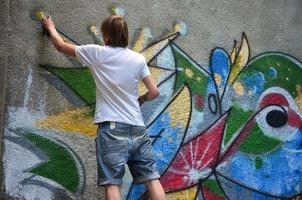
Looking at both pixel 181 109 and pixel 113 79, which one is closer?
pixel 113 79

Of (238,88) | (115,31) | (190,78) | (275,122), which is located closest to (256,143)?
(275,122)

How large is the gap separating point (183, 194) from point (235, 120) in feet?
2.77

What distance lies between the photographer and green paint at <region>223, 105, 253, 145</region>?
517 cm

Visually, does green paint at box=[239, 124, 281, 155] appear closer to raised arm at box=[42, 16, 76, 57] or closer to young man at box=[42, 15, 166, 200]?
young man at box=[42, 15, 166, 200]

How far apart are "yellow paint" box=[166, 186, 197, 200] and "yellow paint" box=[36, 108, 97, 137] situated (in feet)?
2.90

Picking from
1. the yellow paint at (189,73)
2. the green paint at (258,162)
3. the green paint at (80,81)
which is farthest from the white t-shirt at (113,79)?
the green paint at (258,162)

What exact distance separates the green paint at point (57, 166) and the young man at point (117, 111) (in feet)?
2.34

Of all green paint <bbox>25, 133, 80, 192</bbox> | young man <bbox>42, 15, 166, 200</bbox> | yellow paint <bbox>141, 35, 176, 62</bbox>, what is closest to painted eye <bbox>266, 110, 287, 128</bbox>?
yellow paint <bbox>141, 35, 176, 62</bbox>

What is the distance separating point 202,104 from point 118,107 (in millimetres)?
1305

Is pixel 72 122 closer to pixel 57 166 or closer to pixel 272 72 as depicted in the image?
pixel 57 166

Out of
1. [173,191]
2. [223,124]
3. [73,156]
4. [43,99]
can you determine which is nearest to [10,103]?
[43,99]

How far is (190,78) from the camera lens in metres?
5.04

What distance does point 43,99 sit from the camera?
4.55 m

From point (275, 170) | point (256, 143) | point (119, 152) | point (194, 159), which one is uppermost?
point (119, 152)
